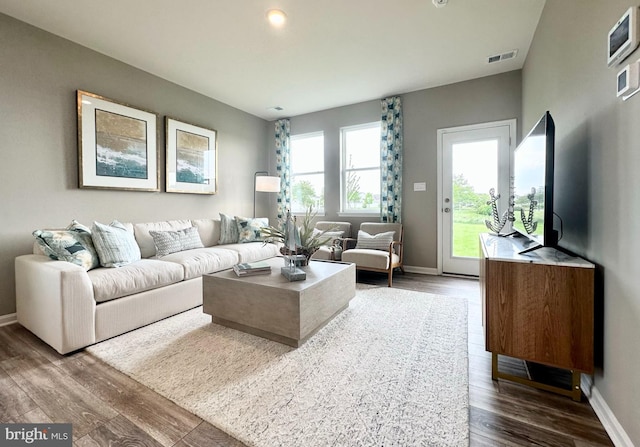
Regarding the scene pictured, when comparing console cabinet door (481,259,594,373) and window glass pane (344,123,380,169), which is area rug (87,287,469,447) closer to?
console cabinet door (481,259,594,373)

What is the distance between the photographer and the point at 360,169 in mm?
4777

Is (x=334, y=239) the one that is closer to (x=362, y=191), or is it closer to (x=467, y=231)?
(x=362, y=191)

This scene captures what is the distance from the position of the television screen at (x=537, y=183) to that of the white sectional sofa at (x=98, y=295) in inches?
115

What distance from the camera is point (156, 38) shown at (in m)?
2.83

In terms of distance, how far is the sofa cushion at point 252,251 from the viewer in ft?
11.7

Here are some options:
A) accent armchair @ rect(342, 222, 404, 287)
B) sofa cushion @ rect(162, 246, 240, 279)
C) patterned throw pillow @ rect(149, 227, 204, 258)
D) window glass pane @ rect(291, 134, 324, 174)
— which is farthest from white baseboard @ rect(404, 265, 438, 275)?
patterned throw pillow @ rect(149, 227, 204, 258)

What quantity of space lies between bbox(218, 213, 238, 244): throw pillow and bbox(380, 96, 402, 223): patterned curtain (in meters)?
2.35

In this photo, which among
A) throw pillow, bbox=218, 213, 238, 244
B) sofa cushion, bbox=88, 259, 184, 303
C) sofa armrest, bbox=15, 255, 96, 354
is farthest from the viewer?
throw pillow, bbox=218, 213, 238, 244

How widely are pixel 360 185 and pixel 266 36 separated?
2.66 m

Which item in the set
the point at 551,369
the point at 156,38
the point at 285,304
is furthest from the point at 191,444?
the point at 156,38

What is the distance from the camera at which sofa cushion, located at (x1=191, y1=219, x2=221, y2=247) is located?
12.7 feet

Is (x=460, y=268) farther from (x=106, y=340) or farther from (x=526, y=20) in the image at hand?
(x=106, y=340)

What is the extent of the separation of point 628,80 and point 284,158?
15.5ft

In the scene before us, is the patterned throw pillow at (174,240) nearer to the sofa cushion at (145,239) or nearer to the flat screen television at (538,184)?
the sofa cushion at (145,239)
